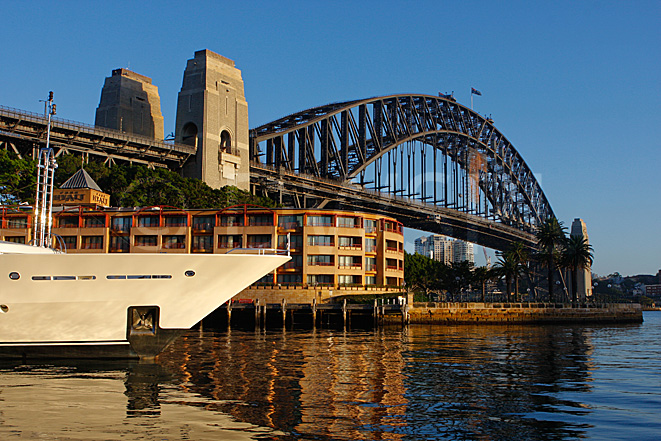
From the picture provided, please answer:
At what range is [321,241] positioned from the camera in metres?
79.1

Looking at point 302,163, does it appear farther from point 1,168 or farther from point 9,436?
point 9,436

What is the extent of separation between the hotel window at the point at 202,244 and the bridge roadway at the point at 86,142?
73.4ft

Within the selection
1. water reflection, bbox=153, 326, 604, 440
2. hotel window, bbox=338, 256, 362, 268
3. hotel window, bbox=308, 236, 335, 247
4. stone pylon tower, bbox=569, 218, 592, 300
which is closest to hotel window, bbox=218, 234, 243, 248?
hotel window, bbox=308, 236, 335, 247

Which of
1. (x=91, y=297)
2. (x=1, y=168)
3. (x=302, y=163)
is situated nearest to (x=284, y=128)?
(x=302, y=163)

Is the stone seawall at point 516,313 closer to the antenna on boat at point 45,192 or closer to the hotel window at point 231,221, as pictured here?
the hotel window at point 231,221

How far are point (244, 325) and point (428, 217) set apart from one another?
8713 centimetres

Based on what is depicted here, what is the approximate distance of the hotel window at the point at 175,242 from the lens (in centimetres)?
7925

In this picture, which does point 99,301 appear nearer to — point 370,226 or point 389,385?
point 389,385

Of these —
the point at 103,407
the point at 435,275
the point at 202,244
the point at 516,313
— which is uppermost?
the point at 202,244

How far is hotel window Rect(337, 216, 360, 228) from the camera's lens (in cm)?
8031

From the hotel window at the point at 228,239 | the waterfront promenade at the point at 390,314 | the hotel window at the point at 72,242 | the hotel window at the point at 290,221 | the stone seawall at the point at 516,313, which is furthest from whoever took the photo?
the hotel window at the point at 72,242

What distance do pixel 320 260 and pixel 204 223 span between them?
1583 centimetres

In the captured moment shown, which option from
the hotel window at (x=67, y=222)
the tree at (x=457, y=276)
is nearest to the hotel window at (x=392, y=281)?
the tree at (x=457, y=276)

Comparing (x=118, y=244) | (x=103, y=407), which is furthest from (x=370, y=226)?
(x=103, y=407)
